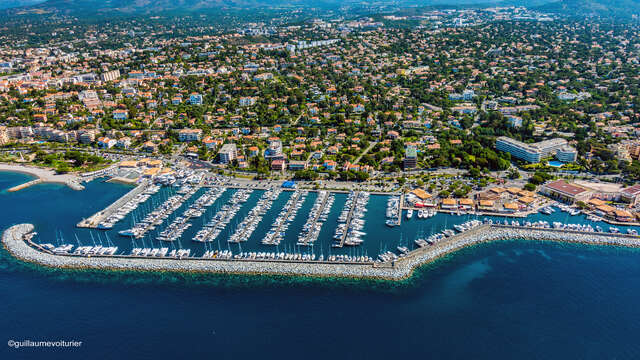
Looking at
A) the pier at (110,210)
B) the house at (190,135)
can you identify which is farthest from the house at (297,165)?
the house at (190,135)

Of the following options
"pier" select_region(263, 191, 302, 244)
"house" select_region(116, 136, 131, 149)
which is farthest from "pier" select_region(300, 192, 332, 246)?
"house" select_region(116, 136, 131, 149)

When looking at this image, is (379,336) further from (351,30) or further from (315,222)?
(351,30)

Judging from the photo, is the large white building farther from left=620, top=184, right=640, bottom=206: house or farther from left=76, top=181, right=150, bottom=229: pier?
left=76, top=181, right=150, bottom=229: pier

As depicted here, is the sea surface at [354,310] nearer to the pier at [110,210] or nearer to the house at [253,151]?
the pier at [110,210]

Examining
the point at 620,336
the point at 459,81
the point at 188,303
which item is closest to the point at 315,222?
the point at 188,303

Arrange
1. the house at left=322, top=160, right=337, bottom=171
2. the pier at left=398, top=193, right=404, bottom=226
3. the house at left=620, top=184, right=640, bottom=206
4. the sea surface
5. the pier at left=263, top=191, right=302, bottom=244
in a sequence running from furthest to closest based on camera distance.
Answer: the house at left=322, top=160, right=337, bottom=171 → the house at left=620, top=184, right=640, bottom=206 → the pier at left=398, top=193, right=404, bottom=226 → the pier at left=263, top=191, right=302, bottom=244 → the sea surface

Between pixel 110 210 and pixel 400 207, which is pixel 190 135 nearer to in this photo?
pixel 110 210
